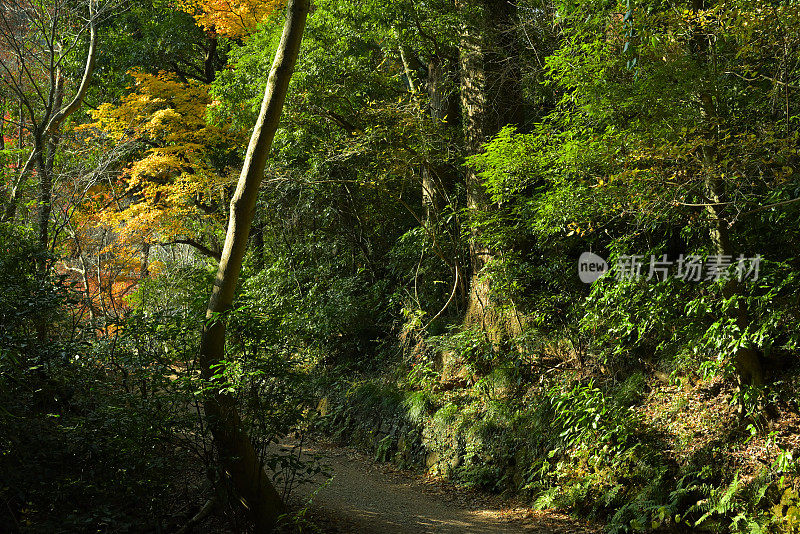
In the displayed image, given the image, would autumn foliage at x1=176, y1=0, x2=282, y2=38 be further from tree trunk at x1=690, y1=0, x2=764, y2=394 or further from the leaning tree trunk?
tree trunk at x1=690, y1=0, x2=764, y2=394

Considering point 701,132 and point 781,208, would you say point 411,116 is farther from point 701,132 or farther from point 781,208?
point 781,208

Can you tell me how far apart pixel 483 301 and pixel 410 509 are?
3402 mm

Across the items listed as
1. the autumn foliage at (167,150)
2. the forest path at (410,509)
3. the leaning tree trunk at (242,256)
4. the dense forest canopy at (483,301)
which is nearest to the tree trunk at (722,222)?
the dense forest canopy at (483,301)

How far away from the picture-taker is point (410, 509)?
6.99 meters

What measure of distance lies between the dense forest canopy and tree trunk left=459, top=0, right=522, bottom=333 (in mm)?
50

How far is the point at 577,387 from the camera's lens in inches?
260

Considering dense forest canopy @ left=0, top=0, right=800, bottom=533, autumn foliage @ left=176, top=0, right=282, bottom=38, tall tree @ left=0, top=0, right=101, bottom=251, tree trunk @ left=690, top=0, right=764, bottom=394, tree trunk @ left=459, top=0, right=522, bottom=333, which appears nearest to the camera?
dense forest canopy @ left=0, top=0, right=800, bottom=533

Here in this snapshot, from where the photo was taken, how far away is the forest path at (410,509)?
6133 mm

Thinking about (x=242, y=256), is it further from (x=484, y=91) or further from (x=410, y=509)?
(x=484, y=91)

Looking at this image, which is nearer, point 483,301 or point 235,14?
point 483,301

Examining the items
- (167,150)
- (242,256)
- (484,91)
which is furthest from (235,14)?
(242,256)

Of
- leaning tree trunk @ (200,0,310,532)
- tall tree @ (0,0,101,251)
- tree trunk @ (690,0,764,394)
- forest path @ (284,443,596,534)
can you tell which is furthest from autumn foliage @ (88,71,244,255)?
tree trunk @ (690,0,764,394)

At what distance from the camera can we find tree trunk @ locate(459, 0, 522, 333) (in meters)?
9.02

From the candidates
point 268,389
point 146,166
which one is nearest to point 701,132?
point 268,389
